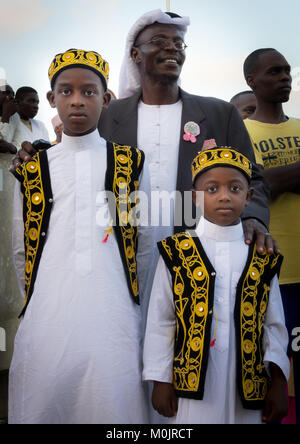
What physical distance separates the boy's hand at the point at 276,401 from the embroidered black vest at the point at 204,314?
3 centimetres

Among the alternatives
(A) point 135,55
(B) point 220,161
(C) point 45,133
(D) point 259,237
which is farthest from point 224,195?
(C) point 45,133

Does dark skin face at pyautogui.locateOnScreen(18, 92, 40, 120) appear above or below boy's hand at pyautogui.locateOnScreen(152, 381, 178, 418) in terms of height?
above

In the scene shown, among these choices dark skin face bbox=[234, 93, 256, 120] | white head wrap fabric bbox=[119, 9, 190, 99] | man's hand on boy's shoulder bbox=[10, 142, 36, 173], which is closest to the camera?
man's hand on boy's shoulder bbox=[10, 142, 36, 173]

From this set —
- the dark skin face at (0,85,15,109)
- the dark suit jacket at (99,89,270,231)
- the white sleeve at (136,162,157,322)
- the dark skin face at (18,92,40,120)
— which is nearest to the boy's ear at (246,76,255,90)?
the dark suit jacket at (99,89,270,231)

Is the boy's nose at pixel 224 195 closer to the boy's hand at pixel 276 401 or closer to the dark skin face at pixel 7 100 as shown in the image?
the boy's hand at pixel 276 401

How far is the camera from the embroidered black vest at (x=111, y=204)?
2.82 metres

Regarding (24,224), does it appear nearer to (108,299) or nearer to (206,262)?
(108,299)

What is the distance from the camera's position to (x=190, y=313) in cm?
274

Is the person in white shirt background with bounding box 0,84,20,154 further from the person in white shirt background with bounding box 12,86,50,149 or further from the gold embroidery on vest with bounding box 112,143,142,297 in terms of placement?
the gold embroidery on vest with bounding box 112,143,142,297

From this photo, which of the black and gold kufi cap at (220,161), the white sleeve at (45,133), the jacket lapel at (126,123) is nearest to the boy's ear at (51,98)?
the jacket lapel at (126,123)

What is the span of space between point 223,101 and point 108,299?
1.54 metres

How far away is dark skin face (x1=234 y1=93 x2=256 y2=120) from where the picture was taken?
18.9 feet

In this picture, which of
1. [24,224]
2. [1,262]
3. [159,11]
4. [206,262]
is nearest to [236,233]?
[206,262]

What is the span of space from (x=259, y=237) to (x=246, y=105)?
3084 millimetres
